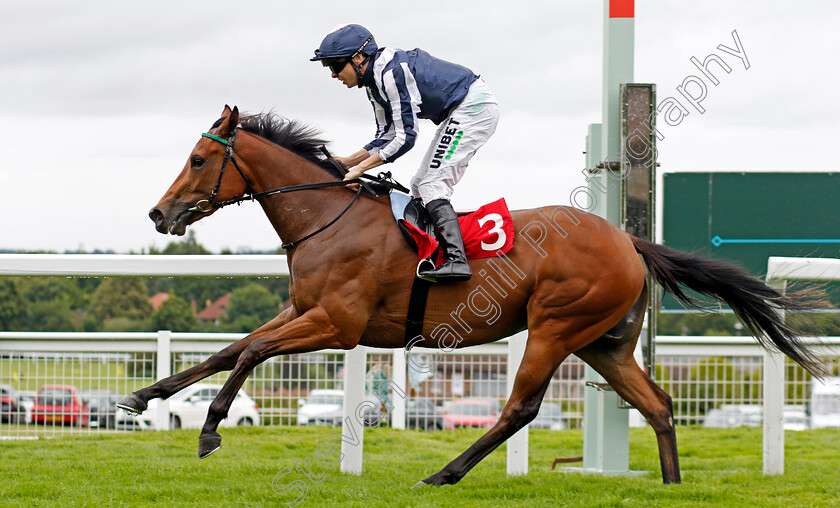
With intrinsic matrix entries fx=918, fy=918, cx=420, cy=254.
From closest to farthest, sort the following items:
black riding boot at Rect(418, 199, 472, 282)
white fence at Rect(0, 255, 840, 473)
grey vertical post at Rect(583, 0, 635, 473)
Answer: black riding boot at Rect(418, 199, 472, 282), white fence at Rect(0, 255, 840, 473), grey vertical post at Rect(583, 0, 635, 473)

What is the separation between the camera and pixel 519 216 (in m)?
4.98

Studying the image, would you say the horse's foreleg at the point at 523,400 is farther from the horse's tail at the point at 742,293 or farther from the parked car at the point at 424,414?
the parked car at the point at 424,414

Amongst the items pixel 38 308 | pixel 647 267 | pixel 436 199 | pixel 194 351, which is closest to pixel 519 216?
pixel 436 199

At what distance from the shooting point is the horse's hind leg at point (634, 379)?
5164mm

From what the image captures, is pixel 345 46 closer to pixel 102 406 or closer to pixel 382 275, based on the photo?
pixel 382 275

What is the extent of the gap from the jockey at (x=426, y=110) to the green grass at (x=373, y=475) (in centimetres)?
117

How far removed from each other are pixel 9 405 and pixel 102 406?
2.16 feet

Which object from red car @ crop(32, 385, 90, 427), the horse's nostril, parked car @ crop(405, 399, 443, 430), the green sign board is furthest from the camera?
parked car @ crop(405, 399, 443, 430)

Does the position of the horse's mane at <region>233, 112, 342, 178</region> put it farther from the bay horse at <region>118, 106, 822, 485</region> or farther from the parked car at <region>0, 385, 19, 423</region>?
the parked car at <region>0, 385, 19, 423</region>

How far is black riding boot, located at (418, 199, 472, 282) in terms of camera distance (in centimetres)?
468

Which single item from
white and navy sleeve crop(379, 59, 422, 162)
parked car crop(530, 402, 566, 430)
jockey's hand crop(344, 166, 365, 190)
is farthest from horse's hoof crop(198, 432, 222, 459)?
parked car crop(530, 402, 566, 430)

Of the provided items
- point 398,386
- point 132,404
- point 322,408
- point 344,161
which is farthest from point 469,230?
point 322,408

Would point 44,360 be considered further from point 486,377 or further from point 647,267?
point 647,267

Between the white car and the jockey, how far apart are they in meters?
3.16
